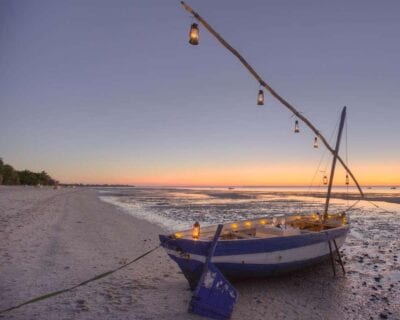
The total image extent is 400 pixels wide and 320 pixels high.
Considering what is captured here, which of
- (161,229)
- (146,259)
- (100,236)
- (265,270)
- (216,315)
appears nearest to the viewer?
(216,315)

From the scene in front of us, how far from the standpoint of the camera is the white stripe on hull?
A: 350 inches

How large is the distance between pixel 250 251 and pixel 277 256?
127 centimetres

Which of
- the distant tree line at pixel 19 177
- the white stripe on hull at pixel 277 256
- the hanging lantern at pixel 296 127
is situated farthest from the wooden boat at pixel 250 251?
the distant tree line at pixel 19 177

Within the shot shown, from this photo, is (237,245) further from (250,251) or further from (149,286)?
(149,286)

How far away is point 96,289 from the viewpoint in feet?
30.6

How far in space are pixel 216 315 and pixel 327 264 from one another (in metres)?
7.71

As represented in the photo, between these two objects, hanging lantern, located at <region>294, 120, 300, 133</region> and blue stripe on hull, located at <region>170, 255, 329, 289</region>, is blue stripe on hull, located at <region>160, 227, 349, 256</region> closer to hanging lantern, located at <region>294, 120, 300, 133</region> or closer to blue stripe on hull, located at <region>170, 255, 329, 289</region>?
blue stripe on hull, located at <region>170, 255, 329, 289</region>

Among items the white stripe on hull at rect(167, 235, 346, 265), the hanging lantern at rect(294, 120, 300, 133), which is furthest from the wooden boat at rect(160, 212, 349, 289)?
the hanging lantern at rect(294, 120, 300, 133)

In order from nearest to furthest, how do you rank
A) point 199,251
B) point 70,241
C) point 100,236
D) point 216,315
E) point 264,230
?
point 216,315
point 199,251
point 264,230
point 70,241
point 100,236

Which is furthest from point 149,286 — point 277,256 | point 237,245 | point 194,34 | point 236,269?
point 194,34

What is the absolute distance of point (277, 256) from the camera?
9984 mm

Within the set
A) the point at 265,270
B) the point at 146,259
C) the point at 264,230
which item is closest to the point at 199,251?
the point at 265,270

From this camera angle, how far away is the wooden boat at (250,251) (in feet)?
28.7

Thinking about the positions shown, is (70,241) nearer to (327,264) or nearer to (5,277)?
(5,277)
